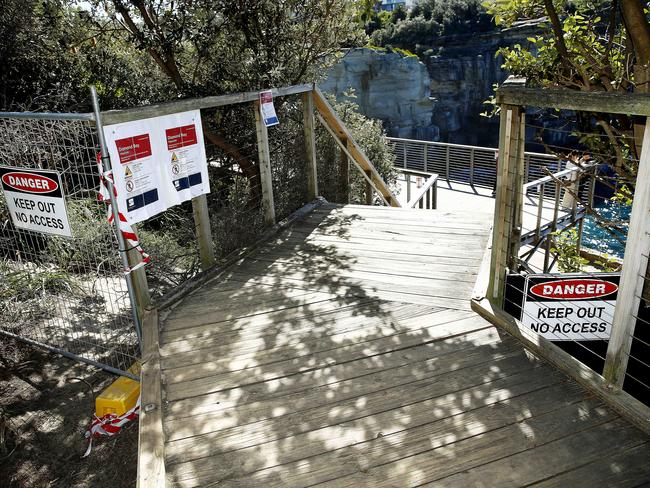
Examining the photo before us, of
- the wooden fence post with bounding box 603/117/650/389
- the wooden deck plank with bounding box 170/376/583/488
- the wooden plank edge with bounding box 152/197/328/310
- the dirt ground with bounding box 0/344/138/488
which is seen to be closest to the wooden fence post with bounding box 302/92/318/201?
the wooden plank edge with bounding box 152/197/328/310

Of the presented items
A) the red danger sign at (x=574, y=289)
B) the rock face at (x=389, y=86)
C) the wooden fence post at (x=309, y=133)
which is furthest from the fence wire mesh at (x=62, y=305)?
the rock face at (x=389, y=86)

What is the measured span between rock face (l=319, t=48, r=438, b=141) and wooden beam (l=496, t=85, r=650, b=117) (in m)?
37.8

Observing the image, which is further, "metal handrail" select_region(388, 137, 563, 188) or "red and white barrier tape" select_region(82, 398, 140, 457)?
"metal handrail" select_region(388, 137, 563, 188)

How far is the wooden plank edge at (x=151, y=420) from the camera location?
244cm

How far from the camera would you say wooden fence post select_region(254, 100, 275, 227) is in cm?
515

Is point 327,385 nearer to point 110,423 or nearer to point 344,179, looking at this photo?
point 110,423

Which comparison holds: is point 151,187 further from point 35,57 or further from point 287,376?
point 35,57

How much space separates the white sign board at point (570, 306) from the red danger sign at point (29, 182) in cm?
325

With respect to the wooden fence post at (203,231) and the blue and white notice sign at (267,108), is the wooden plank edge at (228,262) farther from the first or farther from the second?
the blue and white notice sign at (267,108)

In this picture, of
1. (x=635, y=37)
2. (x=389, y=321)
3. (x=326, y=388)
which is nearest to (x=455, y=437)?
(x=326, y=388)

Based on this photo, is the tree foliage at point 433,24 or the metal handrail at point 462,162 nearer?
the metal handrail at point 462,162

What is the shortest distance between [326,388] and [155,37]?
509cm

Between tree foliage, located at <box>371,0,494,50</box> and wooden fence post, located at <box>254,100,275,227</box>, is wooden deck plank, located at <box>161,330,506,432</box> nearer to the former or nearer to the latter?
wooden fence post, located at <box>254,100,275,227</box>

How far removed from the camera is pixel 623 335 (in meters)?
2.61
